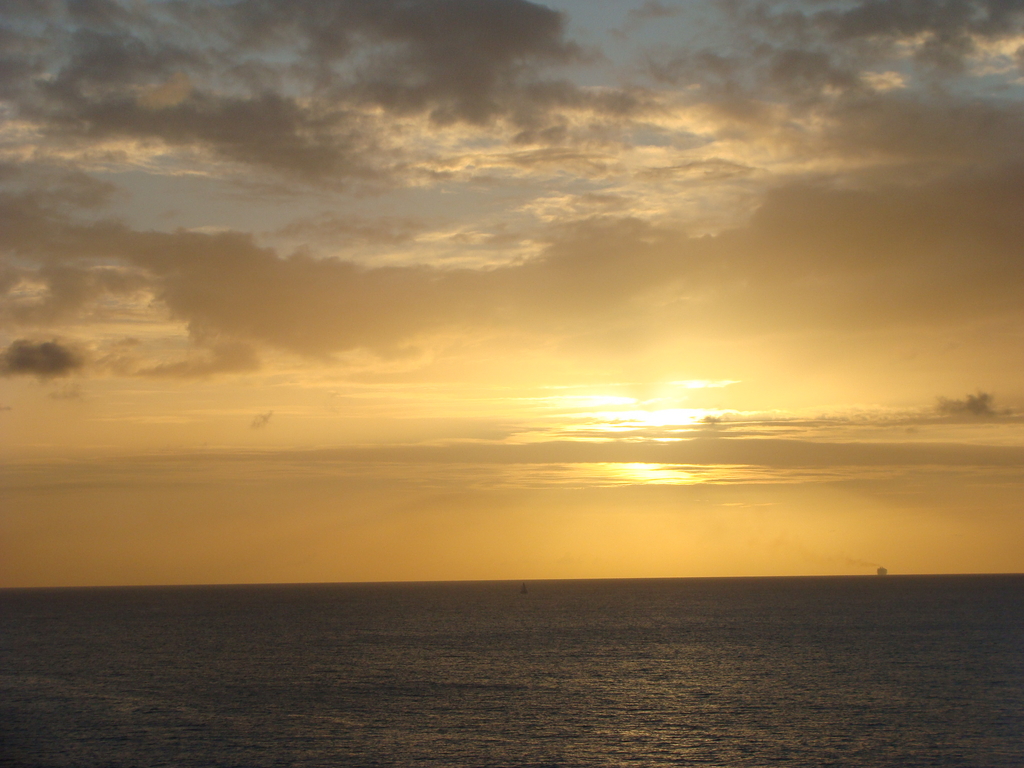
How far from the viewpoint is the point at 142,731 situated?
72312 millimetres

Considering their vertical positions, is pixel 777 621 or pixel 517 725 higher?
pixel 517 725

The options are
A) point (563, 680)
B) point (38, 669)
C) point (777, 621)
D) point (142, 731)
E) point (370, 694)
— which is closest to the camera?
point (142, 731)

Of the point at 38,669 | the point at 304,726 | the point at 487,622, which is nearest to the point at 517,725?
the point at 304,726

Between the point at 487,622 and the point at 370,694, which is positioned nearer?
the point at 370,694

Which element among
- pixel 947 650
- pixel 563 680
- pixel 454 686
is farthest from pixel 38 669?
pixel 947 650

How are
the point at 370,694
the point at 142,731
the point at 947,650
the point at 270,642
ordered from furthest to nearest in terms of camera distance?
the point at 270,642 < the point at 947,650 < the point at 370,694 < the point at 142,731

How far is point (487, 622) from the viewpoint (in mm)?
196500

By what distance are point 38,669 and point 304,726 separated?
58147 mm

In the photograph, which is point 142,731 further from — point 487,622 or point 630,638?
point 487,622

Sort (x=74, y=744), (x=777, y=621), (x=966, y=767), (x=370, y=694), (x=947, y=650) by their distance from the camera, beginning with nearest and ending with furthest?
1. (x=966, y=767)
2. (x=74, y=744)
3. (x=370, y=694)
4. (x=947, y=650)
5. (x=777, y=621)

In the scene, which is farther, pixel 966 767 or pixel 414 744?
pixel 414 744

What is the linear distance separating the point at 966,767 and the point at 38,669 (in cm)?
10726

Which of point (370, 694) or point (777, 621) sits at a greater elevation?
point (370, 694)

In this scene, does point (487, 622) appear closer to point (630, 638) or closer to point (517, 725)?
point (630, 638)
